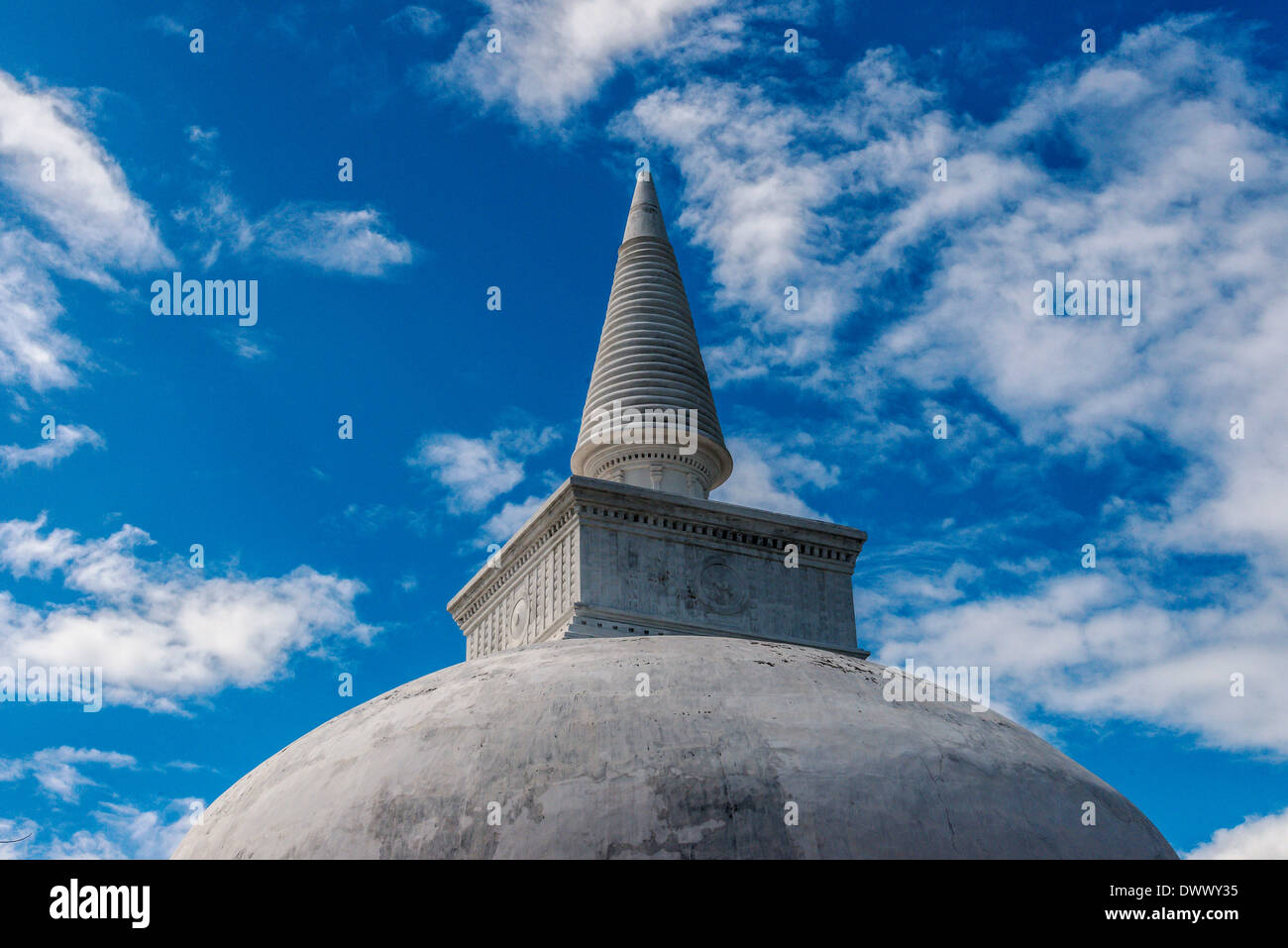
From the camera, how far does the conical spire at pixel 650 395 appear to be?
21.0m

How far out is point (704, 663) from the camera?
10.2m

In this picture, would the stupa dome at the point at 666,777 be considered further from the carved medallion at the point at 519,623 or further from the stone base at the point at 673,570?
the carved medallion at the point at 519,623

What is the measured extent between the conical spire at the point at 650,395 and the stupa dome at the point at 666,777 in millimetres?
10490

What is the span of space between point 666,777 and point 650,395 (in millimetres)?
13240

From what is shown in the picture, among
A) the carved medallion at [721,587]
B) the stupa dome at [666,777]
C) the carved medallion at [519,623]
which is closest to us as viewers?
the stupa dome at [666,777]

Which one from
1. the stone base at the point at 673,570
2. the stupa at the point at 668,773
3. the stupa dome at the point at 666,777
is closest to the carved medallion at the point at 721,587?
the stone base at the point at 673,570

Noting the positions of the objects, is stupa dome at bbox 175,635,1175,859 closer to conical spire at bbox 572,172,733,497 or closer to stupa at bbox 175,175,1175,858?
stupa at bbox 175,175,1175,858

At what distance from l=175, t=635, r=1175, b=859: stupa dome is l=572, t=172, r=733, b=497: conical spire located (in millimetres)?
10490

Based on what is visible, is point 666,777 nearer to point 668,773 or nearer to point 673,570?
point 668,773

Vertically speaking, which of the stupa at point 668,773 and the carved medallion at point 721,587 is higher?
the carved medallion at point 721,587

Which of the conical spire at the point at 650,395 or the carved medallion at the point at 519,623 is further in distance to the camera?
the conical spire at the point at 650,395
